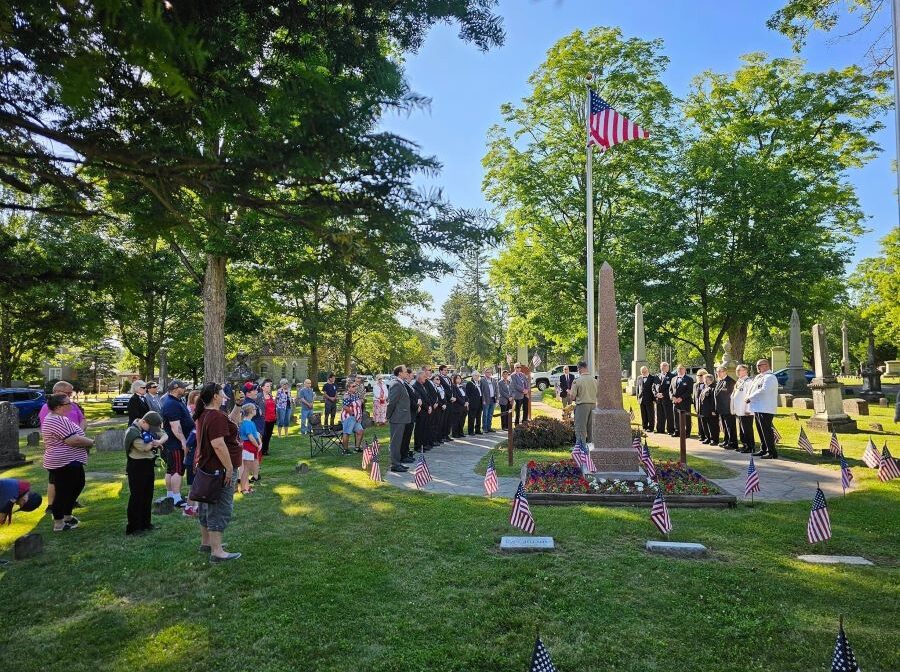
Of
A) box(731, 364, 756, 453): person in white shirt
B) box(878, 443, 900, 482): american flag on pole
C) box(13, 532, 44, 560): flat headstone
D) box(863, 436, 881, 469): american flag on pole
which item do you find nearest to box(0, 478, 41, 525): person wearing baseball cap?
box(13, 532, 44, 560): flat headstone

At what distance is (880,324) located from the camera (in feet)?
136

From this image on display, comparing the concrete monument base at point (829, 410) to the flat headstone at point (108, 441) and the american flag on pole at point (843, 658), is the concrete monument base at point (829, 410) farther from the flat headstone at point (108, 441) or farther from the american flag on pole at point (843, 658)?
the flat headstone at point (108, 441)

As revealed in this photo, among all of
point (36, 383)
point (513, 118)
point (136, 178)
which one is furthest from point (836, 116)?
point (36, 383)

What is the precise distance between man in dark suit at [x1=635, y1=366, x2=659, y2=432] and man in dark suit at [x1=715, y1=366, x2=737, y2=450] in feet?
9.70

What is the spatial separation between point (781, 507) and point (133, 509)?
8887 mm

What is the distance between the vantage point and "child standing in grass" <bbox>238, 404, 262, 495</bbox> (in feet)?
31.2

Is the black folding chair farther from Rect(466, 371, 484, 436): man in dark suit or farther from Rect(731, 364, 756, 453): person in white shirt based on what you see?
Rect(731, 364, 756, 453): person in white shirt

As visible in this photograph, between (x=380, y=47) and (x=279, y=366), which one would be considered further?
(x=279, y=366)

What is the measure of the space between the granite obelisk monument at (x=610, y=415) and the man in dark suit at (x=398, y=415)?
3.97 meters

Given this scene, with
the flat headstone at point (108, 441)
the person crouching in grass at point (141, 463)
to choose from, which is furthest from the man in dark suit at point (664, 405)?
the flat headstone at point (108, 441)

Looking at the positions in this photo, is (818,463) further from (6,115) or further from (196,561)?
(6,115)

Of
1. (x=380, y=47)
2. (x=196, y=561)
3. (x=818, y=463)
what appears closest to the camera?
(x=380, y=47)

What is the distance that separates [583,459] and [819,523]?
4.30 meters

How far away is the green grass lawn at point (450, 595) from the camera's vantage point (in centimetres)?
407
